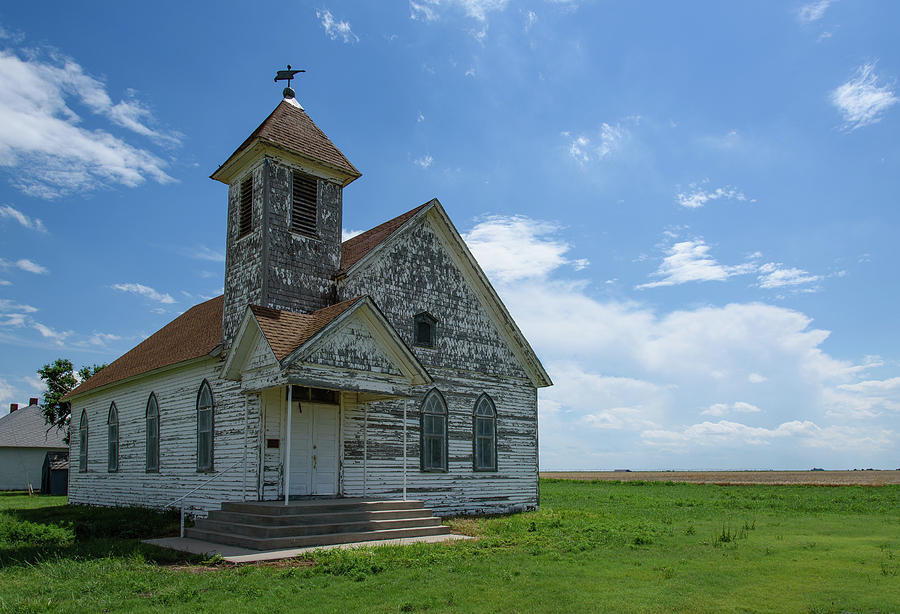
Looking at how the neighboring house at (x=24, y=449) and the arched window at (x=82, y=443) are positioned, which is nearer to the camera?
the arched window at (x=82, y=443)

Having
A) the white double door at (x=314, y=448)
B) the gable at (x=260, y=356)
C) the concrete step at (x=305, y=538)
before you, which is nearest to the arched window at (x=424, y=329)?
the white double door at (x=314, y=448)

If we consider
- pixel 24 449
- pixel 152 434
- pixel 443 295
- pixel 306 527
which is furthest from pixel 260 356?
pixel 24 449

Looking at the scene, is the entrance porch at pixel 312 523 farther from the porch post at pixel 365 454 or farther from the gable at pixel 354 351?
the gable at pixel 354 351

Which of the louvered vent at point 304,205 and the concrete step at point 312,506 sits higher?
the louvered vent at point 304,205

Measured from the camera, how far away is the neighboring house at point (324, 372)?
15312mm

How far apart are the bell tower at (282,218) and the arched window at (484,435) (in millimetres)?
5532

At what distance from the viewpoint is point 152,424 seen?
20359 millimetres

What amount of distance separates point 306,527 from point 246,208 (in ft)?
28.7

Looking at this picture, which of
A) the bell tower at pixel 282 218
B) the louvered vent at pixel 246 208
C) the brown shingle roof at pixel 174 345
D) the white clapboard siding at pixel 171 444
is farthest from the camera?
the brown shingle roof at pixel 174 345

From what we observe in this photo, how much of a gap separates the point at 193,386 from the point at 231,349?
3765 millimetres

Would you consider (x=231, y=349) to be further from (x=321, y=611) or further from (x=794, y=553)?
(x=794, y=553)

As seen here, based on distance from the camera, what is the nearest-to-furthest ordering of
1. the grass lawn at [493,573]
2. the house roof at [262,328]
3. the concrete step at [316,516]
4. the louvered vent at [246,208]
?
the grass lawn at [493,573] < the concrete step at [316,516] < the house roof at [262,328] < the louvered vent at [246,208]

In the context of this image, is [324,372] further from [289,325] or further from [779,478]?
[779,478]

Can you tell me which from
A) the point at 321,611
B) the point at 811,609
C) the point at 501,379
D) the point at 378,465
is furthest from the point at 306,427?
the point at 811,609
